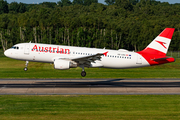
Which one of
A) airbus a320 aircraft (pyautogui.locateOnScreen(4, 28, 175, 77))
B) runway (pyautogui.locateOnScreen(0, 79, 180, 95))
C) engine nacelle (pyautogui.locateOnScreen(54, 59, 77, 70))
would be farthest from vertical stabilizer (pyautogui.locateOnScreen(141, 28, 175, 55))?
engine nacelle (pyautogui.locateOnScreen(54, 59, 77, 70))

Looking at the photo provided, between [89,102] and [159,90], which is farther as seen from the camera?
[159,90]

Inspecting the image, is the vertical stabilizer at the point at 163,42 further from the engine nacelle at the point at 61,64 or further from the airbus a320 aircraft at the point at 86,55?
the engine nacelle at the point at 61,64

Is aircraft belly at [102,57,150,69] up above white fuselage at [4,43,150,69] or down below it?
below

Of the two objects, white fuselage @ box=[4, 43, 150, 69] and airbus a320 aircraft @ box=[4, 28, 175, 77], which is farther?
white fuselage @ box=[4, 43, 150, 69]

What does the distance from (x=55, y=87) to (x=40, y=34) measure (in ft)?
229

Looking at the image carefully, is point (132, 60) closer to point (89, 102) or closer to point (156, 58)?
point (156, 58)

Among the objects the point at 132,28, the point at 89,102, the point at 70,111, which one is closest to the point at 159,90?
the point at 89,102

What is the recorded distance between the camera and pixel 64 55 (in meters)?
45.0

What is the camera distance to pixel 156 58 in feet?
153

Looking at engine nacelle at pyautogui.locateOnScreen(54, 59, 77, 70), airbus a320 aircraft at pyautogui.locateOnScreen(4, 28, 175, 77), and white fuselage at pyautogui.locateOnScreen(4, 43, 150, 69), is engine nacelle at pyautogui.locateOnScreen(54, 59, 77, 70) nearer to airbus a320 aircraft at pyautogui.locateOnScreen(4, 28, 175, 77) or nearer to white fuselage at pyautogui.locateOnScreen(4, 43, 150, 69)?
airbus a320 aircraft at pyautogui.locateOnScreen(4, 28, 175, 77)

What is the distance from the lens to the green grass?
28219 millimetres

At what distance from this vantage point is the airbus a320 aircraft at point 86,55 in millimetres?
44553

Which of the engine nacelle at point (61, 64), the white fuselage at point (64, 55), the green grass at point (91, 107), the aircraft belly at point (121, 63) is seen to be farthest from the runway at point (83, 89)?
the white fuselage at point (64, 55)

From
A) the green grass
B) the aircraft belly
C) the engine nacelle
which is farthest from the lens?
the aircraft belly
